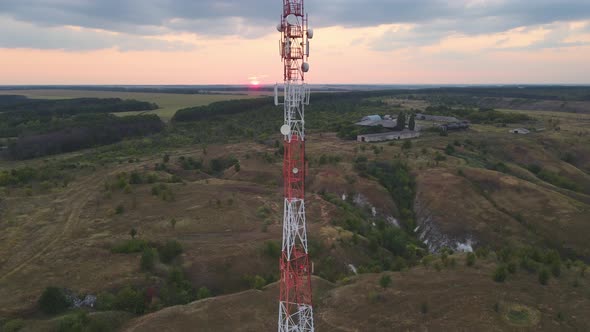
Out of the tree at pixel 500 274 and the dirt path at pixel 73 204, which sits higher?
the tree at pixel 500 274

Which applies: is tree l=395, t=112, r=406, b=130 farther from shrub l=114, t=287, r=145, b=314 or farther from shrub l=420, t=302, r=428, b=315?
shrub l=114, t=287, r=145, b=314

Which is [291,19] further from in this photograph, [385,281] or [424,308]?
[385,281]

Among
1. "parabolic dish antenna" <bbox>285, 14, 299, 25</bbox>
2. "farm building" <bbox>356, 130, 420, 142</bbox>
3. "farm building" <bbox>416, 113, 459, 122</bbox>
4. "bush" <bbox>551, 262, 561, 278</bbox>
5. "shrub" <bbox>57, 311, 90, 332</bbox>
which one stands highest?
"parabolic dish antenna" <bbox>285, 14, 299, 25</bbox>

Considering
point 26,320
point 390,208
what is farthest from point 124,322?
Answer: point 390,208

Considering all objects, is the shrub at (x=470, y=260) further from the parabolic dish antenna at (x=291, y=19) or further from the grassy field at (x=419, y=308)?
the parabolic dish antenna at (x=291, y=19)

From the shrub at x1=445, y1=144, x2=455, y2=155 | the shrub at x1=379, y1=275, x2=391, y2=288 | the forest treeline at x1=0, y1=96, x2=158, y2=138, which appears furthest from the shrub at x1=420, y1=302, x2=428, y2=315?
the forest treeline at x1=0, y1=96, x2=158, y2=138

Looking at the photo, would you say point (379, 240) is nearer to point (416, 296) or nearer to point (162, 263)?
point (416, 296)

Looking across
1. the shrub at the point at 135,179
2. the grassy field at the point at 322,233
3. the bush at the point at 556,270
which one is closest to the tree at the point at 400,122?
the grassy field at the point at 322,233
